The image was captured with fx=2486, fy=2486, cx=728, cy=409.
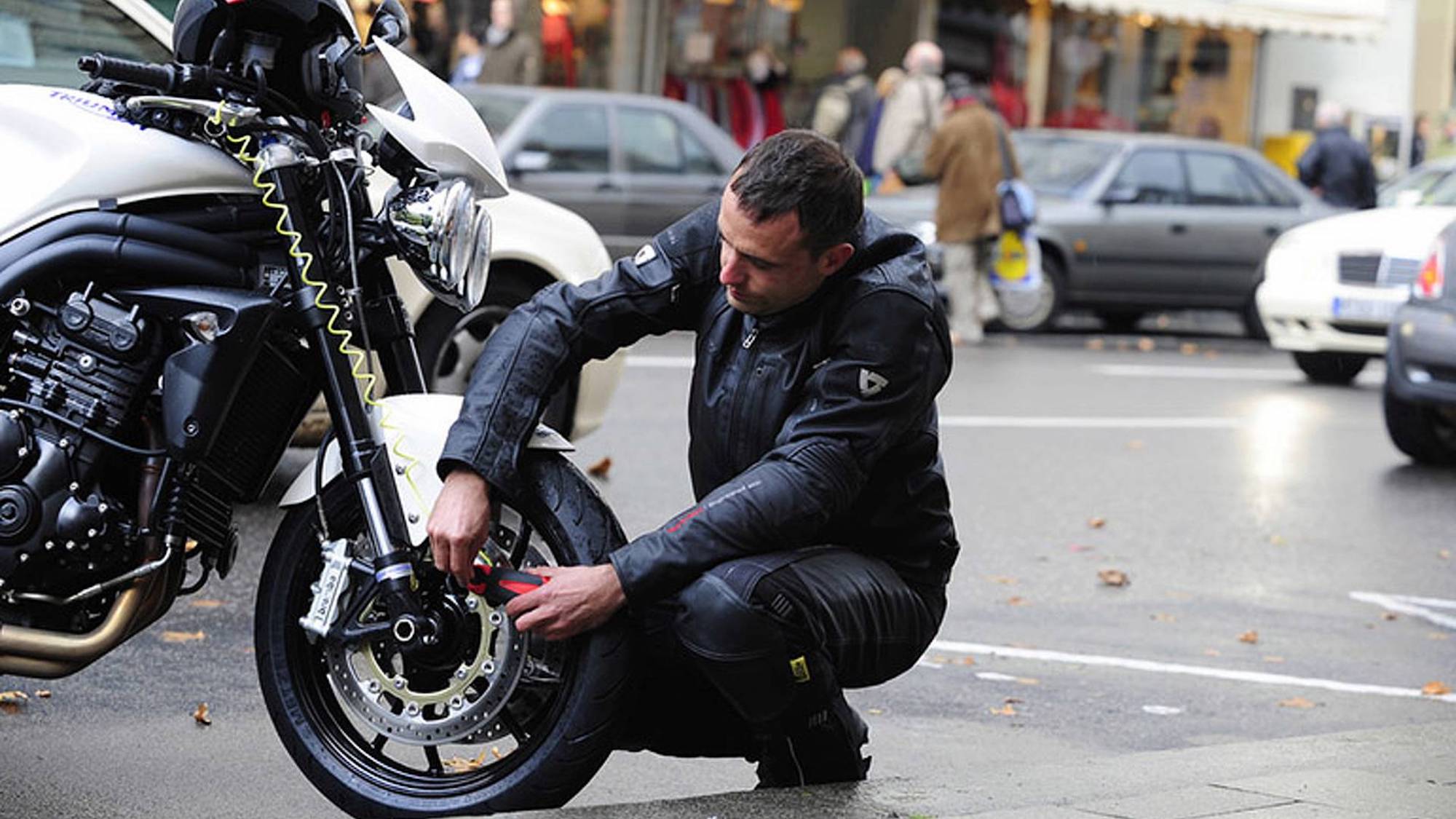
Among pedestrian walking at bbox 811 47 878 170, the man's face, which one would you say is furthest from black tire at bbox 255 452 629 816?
pedestrian walking at bbox 811 47 878 170

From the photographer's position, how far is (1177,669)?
6758mm

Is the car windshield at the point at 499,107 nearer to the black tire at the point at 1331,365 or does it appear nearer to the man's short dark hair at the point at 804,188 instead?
the black tire at the point at 1331,365

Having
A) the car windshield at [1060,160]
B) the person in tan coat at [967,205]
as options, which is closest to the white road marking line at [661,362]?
the person in tan coat at [967,205]

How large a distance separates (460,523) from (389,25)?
105 cm

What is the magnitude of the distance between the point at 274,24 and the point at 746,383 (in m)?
1.04

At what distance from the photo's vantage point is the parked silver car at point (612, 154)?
16.2 m

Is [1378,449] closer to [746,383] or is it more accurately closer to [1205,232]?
[1205,232]

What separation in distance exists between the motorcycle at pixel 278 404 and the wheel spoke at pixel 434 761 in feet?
0.11

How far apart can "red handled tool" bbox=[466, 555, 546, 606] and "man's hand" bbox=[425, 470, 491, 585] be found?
0.02 m

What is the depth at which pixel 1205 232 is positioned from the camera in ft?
63.2

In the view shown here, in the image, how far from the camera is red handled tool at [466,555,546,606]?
162 inches

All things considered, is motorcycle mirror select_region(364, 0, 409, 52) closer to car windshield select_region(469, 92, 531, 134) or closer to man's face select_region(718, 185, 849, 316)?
man's face select_region(718, 185, 849, 316)

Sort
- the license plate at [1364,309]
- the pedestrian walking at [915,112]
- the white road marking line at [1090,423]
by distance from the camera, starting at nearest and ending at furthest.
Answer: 1. the white road marking line at [1090,423]
2. the license plate at [1364,309]
3. the pedestrian walking at [915,112]

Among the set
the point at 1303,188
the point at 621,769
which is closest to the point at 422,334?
the point at 621,769
